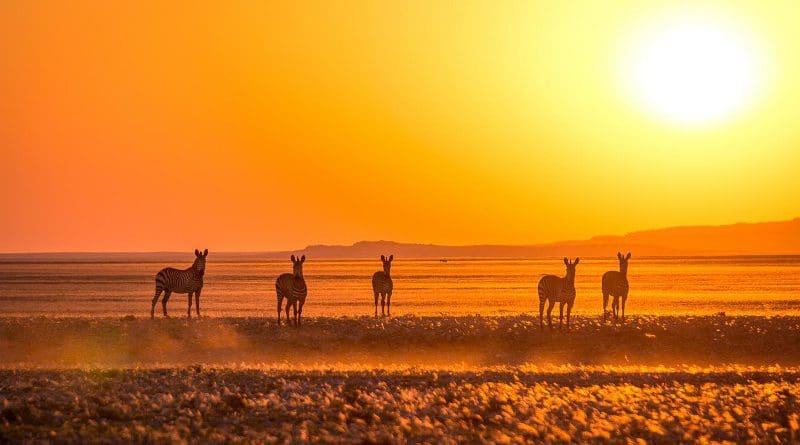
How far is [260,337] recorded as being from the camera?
30875mm

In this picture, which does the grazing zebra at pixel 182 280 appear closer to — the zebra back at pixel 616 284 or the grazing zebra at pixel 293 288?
the grazing zebra at pixel 293 288

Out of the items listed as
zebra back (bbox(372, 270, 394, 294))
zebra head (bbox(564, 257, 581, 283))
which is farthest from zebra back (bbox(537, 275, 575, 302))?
zebra back (bbox(372, 270, 394, 294))

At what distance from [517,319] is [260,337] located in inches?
368

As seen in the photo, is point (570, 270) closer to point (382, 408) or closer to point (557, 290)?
point (557, 290)

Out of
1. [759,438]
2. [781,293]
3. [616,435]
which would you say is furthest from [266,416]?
[781,293]

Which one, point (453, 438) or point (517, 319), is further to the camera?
point (517, 319)

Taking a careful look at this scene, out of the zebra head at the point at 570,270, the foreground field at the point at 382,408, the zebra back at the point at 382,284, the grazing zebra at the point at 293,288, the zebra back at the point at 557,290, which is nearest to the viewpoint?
the foreground field at the point at 382,408

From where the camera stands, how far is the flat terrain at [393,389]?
14523 millimetres

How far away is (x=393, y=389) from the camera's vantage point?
18.0 meters

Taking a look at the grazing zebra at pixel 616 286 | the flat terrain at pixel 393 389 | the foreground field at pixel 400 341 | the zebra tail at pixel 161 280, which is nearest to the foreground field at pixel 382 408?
the flat terrain at pixel 393 389

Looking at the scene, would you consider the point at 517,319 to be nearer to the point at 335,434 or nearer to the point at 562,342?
the point at 562,342

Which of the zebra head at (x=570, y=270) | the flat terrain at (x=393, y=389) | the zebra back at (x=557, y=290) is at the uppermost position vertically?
the zebra head at (x=570, y=270)

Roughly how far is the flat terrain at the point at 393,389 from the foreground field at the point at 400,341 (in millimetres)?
83

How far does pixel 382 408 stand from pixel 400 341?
15.0 meters
